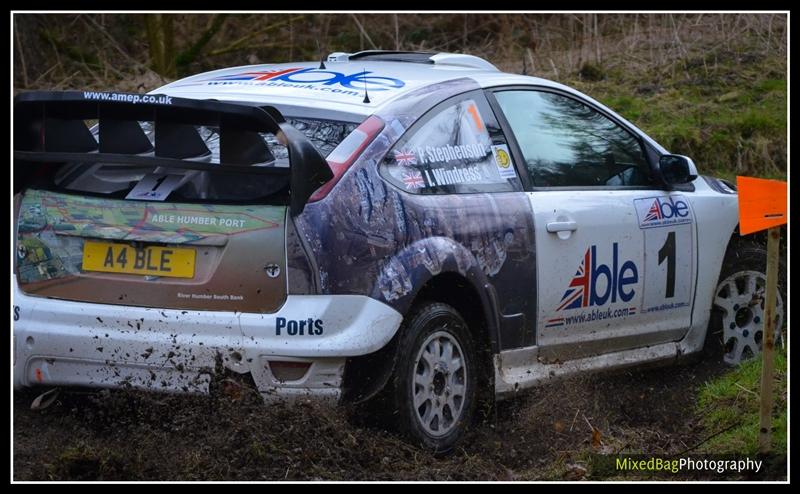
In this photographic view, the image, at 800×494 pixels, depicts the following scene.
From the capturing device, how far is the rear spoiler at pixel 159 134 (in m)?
4.68

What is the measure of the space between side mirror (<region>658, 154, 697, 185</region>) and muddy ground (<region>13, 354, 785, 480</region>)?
156cm

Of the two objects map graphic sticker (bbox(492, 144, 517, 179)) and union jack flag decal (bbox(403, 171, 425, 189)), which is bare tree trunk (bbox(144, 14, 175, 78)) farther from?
union jack flag decal (bbox(403, 171, 425, 189))

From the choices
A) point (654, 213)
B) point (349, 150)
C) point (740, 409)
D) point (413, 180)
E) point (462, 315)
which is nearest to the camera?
point (349, 150)

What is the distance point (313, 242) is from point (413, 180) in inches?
27.2

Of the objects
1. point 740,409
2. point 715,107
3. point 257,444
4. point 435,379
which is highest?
point 715,107

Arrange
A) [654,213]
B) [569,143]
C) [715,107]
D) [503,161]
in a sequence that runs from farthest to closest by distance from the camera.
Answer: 1. [715,107]
2. [654,213]
3. [569,143]
4. [503,161]

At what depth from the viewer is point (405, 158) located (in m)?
5.15

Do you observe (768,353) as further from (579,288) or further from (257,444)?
(257,444)

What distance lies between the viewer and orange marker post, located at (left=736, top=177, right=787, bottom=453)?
4773 mm

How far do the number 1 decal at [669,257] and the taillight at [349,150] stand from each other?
6.70 feet

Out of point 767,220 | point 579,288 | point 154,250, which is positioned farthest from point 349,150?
point 767,220

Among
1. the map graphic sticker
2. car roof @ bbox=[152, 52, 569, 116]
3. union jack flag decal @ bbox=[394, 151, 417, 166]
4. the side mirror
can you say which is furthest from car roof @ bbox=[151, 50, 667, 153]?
the side mirror

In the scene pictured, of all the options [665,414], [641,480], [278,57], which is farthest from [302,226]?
[278,57]

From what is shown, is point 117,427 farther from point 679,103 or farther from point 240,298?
point 679,103
